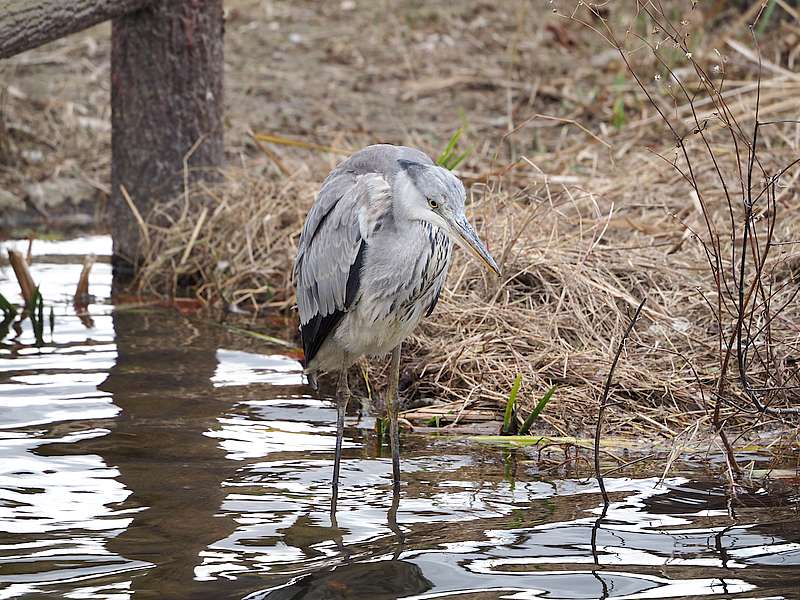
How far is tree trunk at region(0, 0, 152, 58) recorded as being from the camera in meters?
5.48

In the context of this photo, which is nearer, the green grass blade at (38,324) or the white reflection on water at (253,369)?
the white reflection on water at (253,369)

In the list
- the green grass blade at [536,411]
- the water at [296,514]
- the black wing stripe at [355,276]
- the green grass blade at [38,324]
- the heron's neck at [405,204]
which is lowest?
the water at [296,514]

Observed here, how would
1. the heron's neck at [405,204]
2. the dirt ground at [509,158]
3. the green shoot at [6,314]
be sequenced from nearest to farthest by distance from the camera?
the heron's neck at [405,204], the dirt ground at [509,158], the green shoot at [6,314]

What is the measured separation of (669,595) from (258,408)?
7.71 ft

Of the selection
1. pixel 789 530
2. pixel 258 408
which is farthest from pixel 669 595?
pixel 258 408

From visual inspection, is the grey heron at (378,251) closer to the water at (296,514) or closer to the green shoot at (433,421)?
the water at (296,514)

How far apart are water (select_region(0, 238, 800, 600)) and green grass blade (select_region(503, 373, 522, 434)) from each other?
13cm

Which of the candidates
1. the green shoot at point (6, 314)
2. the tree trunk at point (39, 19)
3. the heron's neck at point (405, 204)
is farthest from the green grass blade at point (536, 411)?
the tree trunk at point (39, 19)

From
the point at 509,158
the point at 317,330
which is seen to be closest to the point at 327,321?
the point at 317,330

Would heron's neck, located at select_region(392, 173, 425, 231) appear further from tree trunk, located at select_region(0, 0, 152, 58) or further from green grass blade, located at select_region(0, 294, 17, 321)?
green grass blade, located at select_region(0, 294, 17, 321)

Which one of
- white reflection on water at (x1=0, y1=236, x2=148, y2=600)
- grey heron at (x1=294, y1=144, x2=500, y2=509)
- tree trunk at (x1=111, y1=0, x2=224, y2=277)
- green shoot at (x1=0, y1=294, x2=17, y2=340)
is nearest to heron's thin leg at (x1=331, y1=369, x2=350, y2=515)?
grey heron at (x1=294, y1=144, x2=500, y2=509)

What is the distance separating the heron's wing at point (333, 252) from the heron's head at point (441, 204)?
0.18m

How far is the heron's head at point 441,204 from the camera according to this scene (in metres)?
3.78

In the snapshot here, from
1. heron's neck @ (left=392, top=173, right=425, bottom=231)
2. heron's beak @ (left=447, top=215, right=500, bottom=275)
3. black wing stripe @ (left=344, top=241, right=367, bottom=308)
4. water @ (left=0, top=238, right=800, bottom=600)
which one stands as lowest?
water @ (left=0, top=238, right=800, bottom=600)
